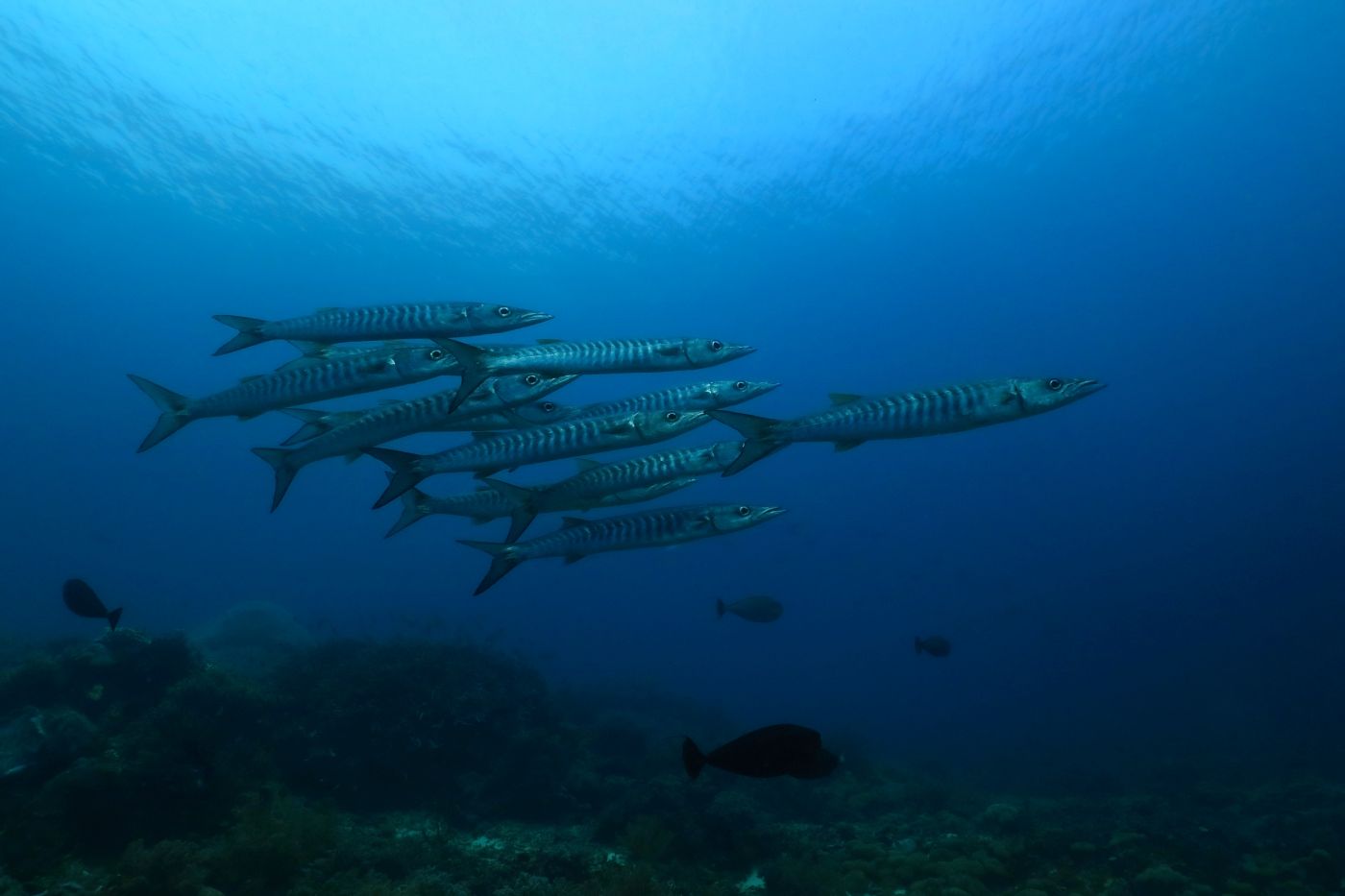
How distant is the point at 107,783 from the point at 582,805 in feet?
21.7

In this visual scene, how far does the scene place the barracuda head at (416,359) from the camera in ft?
23.1

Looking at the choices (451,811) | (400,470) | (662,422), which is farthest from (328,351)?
(451,811)

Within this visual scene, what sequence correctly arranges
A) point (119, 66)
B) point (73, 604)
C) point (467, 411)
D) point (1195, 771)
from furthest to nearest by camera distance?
point (119, 66)
point (1195, 771)
point (73, 604)
point (467, 411)

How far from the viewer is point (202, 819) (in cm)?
817

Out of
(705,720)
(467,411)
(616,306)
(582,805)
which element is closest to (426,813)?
(582,805)

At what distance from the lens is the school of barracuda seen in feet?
22.3

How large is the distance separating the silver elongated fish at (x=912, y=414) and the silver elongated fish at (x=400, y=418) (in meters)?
2.13

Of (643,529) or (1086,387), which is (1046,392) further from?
(643,529)

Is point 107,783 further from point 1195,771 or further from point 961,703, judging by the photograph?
point 961,703

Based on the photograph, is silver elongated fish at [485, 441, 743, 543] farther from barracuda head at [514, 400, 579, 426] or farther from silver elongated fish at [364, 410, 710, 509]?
barracuda head at [514, 400, 579, 426]

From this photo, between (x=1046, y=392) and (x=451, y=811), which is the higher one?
(x=1046, y=392)

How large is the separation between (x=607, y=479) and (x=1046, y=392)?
14.5ft

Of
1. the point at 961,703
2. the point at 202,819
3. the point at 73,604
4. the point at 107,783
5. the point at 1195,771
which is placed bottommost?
the point at 961,703

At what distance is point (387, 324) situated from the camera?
7.29m
